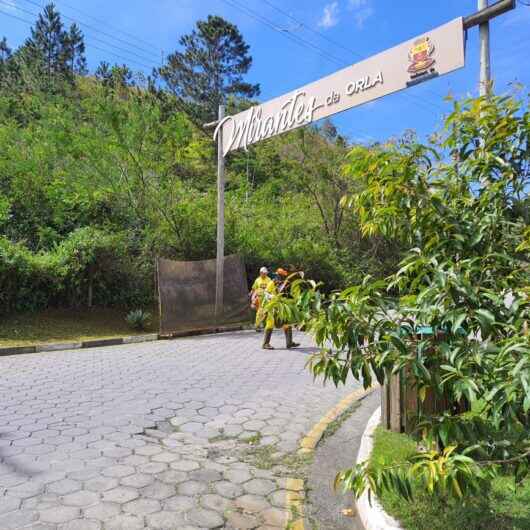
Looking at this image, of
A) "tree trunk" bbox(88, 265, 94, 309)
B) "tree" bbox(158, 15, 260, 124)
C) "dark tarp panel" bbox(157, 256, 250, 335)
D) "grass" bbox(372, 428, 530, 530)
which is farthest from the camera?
"tree" bbox(158, 15, 260, 124)

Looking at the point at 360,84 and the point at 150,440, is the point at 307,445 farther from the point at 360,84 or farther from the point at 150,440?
the point at 360,84

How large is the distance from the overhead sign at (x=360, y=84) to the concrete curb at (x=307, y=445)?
18.6 feet

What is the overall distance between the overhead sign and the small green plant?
5304 millimetres

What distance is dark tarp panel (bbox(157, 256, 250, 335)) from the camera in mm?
12570

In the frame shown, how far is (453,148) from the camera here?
10.3 ft

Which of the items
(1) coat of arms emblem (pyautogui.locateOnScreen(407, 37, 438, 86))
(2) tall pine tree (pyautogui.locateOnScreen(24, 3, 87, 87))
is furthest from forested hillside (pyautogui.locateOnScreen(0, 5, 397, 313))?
(2) tall pine tree (pyautogui.locateOnScreen(24, 3, 87, 87))

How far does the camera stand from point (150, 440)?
4934mm

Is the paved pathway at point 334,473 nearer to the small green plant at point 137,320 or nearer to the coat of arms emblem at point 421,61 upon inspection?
the coat of arms emblem at point 421,61

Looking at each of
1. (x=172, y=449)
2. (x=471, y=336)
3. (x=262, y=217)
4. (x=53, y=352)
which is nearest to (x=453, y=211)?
(x=471, y=336)

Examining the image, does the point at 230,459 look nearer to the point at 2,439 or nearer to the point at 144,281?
the point at 2,439

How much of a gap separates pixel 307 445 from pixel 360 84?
7.71m

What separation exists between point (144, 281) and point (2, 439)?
9.73 metres

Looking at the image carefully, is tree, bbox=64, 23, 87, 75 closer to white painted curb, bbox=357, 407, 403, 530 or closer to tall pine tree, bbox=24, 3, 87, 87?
tall pine tree, bbox=24, 3, 87, 87

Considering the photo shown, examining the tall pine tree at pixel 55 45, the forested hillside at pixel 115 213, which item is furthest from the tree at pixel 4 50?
the forested hillside at pixel 115 213
